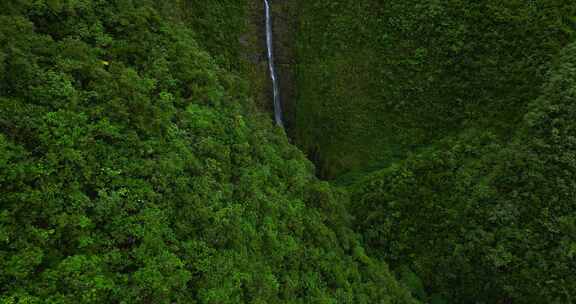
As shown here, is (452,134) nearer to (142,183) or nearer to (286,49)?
(286,49)

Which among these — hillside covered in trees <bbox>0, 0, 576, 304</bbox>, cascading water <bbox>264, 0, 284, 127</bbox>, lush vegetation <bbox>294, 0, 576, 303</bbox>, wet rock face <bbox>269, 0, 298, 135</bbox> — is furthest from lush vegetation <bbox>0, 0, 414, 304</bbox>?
wet rock face <bbox>269, 0, 298, 135</bbox>

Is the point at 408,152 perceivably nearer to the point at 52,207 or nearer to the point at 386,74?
the point at 386,74

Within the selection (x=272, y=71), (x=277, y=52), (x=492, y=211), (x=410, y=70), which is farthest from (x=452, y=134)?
(x=277, y=52)

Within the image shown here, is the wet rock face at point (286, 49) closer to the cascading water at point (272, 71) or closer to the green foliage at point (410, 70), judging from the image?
the cascading water at point (272, 71)

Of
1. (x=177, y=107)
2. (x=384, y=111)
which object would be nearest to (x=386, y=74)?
(x=384, y=111)

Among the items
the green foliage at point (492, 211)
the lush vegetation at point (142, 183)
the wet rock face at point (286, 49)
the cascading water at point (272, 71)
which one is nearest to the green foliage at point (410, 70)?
the wet rock face at point (286, 49)

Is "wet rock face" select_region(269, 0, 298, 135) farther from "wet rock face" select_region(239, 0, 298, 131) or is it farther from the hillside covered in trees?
the hillside covered in trees
